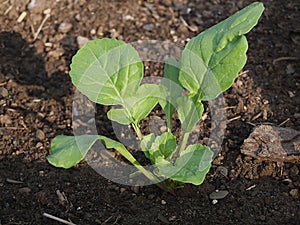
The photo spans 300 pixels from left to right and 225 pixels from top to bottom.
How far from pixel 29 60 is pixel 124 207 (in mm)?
1020

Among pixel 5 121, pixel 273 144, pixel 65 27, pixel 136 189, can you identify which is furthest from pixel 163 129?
pixel 65 27

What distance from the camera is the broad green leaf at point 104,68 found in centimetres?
194

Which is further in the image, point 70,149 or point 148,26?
point 148,26

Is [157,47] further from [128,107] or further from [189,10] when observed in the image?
[128,107]

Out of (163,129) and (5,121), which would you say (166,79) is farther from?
(5,121)

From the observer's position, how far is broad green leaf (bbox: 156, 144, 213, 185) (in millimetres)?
1714

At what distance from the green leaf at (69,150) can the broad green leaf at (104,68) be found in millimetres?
206

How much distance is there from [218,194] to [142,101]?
440mm

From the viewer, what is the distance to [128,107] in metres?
2.00

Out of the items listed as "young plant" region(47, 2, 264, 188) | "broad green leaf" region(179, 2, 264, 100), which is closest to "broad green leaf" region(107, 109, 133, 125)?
"young plant" region(47, 2, 264, 188)

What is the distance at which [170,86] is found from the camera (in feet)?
6.79

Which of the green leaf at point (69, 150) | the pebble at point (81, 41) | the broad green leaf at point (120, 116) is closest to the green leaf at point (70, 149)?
the green leaf at point (69, 150)

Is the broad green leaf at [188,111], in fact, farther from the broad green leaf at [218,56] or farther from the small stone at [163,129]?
the small stone at [163,129]

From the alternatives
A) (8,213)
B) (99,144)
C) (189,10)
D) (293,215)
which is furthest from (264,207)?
(189,10)
